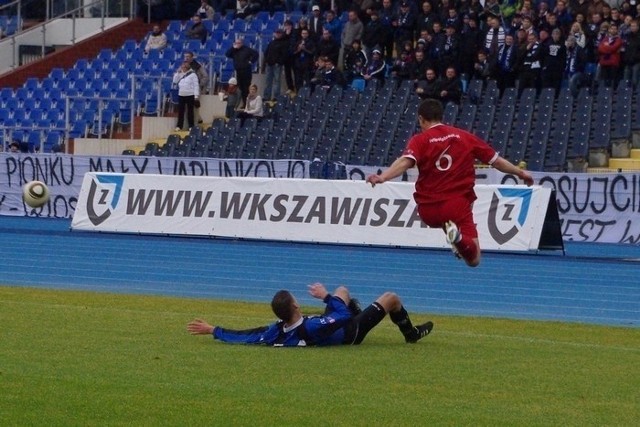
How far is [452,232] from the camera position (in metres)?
12.8

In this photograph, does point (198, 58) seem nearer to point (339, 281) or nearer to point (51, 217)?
point (51, 217)

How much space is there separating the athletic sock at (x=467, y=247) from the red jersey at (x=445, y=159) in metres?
→ 0.40

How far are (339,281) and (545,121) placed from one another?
37.9 ft

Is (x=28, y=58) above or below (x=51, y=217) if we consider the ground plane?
above

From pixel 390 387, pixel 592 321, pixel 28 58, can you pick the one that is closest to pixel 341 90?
pixel 28 58

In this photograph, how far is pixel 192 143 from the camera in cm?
3494

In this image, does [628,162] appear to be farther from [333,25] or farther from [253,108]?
[253,108]

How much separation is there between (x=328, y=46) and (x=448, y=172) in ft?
72.8

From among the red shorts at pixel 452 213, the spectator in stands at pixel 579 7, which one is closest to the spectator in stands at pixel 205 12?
the spectator in stands at pixel 579 7

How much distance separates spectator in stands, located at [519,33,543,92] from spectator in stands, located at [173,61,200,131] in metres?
8.84

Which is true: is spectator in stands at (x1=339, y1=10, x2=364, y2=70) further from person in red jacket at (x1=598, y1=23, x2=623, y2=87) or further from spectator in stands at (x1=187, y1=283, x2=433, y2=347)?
spectator in stands at (x1=187, y1=283, x2=433, y2=347)

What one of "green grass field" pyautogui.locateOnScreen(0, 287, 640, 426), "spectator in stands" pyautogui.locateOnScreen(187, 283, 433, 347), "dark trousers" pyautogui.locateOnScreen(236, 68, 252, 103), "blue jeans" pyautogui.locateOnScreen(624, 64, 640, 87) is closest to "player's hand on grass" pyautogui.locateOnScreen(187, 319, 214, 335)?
"spectator in stands" pyautogui.locateOnScreen(187, 283, 433, 347)

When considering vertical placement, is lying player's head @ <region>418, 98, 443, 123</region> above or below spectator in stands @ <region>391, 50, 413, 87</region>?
above

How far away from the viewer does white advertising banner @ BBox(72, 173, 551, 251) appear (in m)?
24.4
